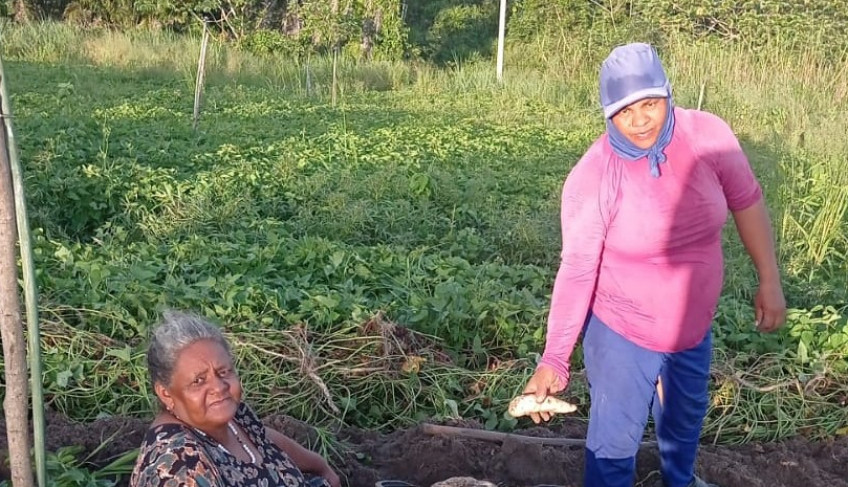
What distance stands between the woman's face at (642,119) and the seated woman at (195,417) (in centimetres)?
126

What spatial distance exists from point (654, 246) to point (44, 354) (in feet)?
8.28

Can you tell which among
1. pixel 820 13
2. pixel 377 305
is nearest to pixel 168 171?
pixel 377 305

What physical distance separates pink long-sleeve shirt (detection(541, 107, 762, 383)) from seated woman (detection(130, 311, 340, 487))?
908 millimetres

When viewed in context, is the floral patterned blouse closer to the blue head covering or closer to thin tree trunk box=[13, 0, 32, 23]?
the blue head covering

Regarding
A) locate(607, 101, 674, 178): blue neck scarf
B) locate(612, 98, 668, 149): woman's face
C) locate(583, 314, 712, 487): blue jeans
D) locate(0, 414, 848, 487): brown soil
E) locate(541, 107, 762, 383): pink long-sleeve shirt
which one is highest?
locate(612, 98, 668, 149): woman's face

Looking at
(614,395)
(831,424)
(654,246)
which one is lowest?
(831,424)

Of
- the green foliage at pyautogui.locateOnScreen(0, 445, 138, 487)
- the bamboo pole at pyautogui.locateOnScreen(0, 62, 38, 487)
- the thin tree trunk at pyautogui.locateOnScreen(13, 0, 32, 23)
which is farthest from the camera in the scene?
the thin tree trunk at pyautogui.locateOnScreen(13, 0, 32, 23)

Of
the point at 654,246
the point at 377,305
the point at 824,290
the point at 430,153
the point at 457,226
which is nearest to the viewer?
the point at 654,246

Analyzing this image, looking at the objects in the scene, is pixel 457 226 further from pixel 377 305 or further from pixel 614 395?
pixel 614 395

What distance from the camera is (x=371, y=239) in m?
6.34

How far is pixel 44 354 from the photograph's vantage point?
3.83 m

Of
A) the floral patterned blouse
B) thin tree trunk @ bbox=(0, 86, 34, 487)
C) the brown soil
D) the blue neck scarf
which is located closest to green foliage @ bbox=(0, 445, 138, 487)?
the brown soil

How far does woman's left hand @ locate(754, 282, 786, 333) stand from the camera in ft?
9.55

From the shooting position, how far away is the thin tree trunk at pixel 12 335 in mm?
2195
